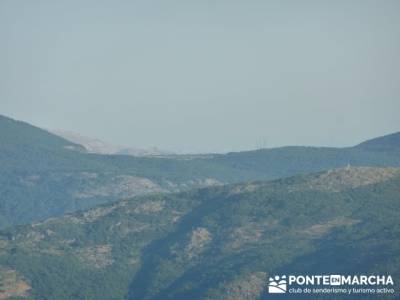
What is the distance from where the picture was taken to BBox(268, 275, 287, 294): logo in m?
164

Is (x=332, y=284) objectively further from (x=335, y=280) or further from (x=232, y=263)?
(x=232, y=263)

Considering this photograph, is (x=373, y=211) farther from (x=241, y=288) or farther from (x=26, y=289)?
(x=26, y=289)

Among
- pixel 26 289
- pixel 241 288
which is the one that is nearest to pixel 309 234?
pixel 241 288

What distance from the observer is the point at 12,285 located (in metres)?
185

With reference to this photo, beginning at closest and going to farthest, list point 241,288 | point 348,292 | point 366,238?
point 348,292 → point 241,288 → point 366,238

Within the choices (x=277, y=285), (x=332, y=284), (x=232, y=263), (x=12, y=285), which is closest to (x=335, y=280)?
(x=332, y=284)

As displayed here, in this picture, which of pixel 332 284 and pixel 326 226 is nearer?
pixel 332 284

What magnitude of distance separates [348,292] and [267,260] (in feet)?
75.7

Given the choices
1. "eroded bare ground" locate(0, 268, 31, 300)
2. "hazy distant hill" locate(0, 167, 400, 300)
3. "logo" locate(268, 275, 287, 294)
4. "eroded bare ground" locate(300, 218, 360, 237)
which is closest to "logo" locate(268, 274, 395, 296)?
"logo" locate(268, 275, 287, 294)

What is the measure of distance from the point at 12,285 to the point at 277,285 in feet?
130

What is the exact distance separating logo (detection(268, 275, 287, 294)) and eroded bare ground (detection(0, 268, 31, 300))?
35.1 meters

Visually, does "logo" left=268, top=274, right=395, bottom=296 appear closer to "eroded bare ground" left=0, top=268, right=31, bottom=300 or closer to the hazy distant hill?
the hazy distant hill

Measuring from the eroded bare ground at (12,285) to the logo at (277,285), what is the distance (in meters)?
35.1

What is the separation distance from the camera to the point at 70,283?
18812 centimetres
